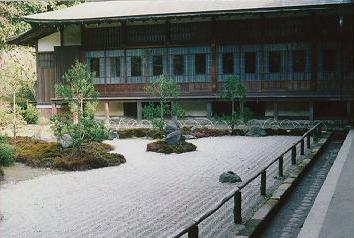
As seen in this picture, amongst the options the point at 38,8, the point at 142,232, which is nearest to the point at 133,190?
the point at 142,232

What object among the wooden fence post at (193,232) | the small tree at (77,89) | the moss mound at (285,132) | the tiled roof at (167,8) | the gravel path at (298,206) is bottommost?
the gravel path at (298,206)

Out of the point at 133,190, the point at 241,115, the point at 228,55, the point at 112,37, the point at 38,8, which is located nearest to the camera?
the point at 133,190

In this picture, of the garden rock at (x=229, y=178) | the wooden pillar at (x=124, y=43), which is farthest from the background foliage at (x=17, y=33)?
the garden rock at (x=229, y=178)

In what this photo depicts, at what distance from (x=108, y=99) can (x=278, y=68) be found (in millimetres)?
10153

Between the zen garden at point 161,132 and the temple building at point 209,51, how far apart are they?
84 millimetres

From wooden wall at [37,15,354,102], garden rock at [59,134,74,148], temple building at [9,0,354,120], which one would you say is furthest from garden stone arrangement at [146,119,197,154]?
wooden wall at [37,15,354,102]

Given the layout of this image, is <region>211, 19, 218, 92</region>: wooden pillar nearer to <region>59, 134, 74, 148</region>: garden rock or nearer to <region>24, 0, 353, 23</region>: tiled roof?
<region>24, 0, 353, 23</region>: tiled roof

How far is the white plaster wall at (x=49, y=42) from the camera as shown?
3112 centimetres

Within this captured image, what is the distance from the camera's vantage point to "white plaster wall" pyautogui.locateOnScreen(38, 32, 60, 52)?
31.1m

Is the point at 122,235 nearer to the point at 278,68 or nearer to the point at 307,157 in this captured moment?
the point at 307,157

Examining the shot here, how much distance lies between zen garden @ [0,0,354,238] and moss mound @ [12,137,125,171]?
68 mm

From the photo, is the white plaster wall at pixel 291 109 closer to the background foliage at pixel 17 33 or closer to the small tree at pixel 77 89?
the small tree at pixel 77 89

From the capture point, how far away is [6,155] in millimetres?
14891

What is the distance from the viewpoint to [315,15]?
25.5m
